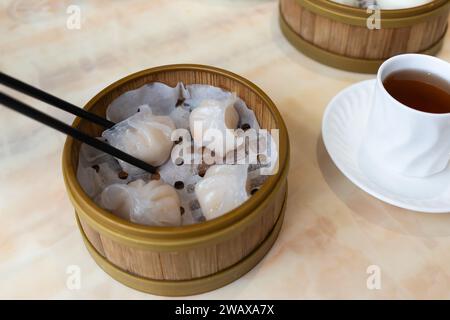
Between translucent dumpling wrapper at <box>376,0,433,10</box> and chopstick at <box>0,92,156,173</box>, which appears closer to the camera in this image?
chopstick at <box>0,92,156,173</box>

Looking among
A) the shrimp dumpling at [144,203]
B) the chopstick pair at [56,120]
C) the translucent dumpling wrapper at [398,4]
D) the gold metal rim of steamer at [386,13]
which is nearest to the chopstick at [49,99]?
the chopstick pair at [56,120]

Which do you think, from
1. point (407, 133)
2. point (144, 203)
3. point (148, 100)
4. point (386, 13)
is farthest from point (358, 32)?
point (144, 203)

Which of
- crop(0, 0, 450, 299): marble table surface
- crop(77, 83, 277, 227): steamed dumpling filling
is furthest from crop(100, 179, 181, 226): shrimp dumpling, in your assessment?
crop(0, 0, 450, 299): marble table surface

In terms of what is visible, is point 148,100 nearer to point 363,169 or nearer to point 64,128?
point 64,128

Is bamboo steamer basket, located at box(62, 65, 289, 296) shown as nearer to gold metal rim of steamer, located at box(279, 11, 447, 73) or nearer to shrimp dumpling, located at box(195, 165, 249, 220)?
shrimp dumpling, located at box(195, 165, 249, 220)

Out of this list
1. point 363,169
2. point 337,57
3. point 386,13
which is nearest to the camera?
point 363,169

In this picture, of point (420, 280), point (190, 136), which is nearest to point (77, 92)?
point (190, 136)

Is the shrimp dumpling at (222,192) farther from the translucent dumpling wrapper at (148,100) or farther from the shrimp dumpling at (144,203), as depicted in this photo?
the translucent dumpling wrapper at (148,100)
